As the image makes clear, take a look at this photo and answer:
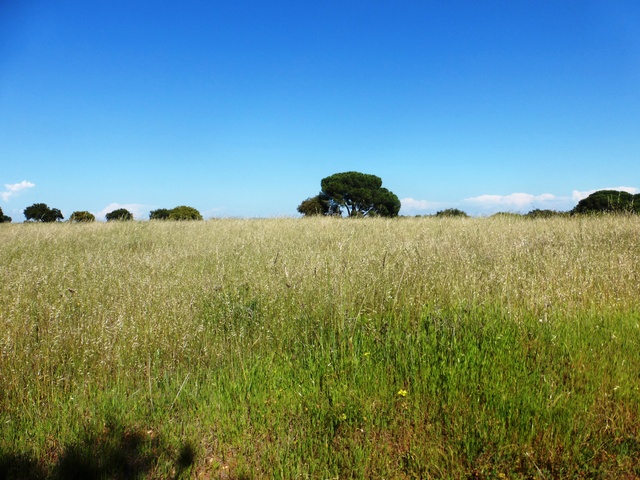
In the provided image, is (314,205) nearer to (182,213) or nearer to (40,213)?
(182,213)

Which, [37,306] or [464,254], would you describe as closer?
[37,306]

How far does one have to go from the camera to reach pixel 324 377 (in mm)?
2809

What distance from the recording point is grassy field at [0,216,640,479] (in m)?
2.12

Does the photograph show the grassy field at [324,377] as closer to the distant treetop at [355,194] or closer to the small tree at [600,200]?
the small tree at [600,200]

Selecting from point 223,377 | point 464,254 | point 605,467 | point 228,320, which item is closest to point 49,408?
point 223,377

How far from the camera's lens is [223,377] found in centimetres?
292

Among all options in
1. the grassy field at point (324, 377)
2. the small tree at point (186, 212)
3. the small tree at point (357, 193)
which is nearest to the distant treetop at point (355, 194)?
the small tree at point (357, 193)

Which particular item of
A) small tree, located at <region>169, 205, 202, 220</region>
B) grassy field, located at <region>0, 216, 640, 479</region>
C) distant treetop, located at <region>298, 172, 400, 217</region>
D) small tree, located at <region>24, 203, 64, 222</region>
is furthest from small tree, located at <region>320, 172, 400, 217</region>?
grassy field, located at <region>0, 216, 640, 479</region>

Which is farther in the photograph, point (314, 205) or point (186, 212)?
point (314, 205)

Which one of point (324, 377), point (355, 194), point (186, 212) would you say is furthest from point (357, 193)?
point (324, 377)

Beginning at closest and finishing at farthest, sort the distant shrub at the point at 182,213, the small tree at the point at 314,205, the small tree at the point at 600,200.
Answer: the small tree at the point at 600,200 → the distant shrub at the point at 182,213 → the small tree at the point at 314,205

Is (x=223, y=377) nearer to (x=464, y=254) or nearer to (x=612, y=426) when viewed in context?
(x=612, y=426)

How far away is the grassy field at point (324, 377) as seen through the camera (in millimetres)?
2121

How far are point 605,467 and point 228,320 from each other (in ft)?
10.4
